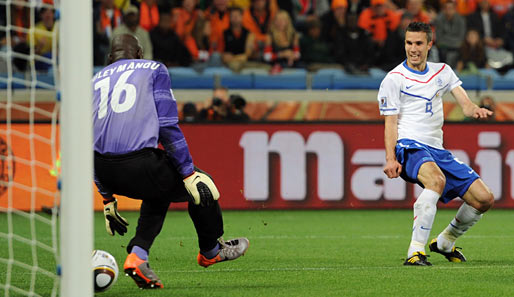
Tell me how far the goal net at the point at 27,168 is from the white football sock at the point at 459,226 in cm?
296

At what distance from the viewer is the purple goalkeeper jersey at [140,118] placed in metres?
5.81

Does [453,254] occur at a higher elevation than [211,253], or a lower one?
lower

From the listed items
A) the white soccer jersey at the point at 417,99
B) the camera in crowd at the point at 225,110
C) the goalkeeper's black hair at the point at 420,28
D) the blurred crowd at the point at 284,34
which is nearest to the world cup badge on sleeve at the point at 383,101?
the white soccer jersey at the point at 417,99

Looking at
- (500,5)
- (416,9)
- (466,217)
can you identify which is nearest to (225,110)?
(416,9)

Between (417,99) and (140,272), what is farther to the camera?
(417,99)

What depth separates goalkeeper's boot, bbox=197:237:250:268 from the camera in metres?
6.61

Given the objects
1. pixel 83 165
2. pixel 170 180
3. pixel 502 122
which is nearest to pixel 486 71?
pixel 502 122

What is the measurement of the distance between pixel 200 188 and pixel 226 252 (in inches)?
37.3

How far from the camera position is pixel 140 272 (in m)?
5.92

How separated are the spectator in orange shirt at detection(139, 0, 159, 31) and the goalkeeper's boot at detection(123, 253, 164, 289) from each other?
10.7 meters

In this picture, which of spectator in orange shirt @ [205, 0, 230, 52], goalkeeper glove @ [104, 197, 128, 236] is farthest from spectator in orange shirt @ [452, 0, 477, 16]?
goalkeeper glove @ [104, 197, 128, 236]

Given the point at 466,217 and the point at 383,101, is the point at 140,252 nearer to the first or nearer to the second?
the point at 383,101

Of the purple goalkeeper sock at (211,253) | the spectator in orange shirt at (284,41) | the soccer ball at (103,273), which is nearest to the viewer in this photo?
A: the soccer ball at (103,273)

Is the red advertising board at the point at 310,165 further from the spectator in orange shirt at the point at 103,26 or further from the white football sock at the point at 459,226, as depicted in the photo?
the white football sock at the point at 459,226
